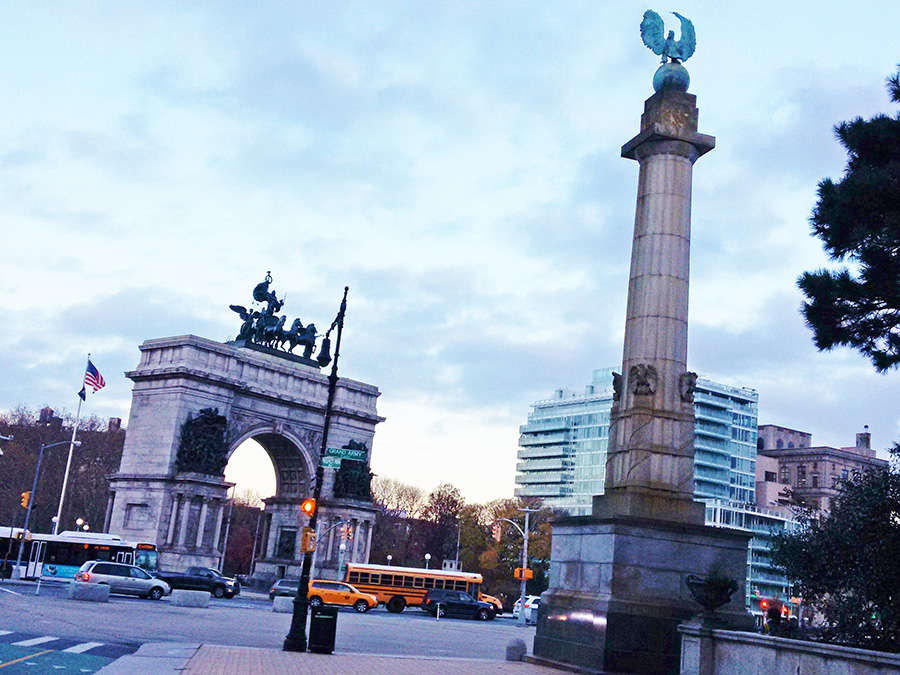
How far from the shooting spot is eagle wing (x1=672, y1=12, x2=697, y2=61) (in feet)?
84.0

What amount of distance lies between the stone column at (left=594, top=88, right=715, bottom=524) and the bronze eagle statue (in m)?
1.33

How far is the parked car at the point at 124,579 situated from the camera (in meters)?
48.6

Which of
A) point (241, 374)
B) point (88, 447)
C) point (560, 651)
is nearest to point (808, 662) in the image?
point (560, 651)

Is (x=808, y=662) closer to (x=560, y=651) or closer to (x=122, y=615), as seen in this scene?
(x=560, y=651)

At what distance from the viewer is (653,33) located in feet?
83.8

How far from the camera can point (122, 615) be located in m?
34.0

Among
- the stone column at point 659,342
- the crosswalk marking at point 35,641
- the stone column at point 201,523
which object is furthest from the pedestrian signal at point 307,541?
the stone column at point 201,523

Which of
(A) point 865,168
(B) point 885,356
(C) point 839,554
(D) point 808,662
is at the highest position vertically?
(A) point 865,168

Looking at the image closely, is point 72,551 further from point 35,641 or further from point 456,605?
point 35,641

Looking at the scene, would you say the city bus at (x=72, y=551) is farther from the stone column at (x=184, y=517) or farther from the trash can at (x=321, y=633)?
the trash can at (x=321, y=633)

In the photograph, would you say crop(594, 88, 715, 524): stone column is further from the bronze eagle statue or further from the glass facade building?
the glass facade building

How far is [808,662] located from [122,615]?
84.6ft

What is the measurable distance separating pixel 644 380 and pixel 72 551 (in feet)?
150

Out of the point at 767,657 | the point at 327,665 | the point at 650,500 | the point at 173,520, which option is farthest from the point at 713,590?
the point at 173,520
